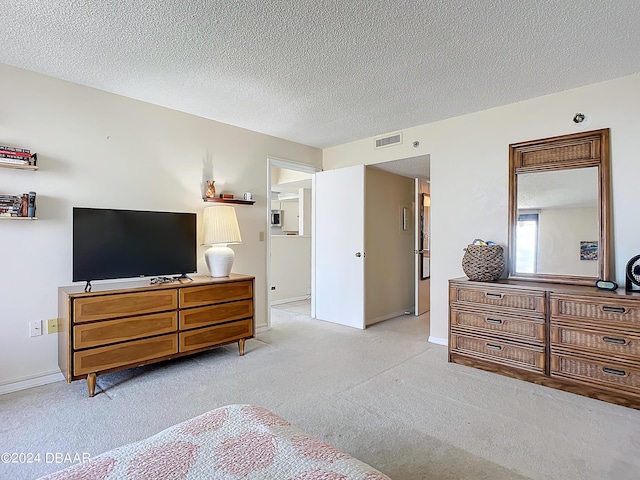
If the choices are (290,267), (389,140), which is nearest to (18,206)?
(389,140)

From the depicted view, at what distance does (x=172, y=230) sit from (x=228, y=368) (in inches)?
51.6

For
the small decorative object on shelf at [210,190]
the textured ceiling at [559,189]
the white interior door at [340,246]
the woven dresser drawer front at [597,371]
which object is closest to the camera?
the woven dresser drawer front at [597,371]

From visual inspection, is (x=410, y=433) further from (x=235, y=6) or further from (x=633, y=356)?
(x=235, y=6)

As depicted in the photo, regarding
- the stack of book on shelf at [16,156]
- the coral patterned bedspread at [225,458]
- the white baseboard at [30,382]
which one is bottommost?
the white baseboard at [30,382]

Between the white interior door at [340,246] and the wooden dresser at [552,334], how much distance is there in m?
1.43

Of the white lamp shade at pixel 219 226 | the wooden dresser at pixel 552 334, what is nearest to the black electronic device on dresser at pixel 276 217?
the white lamp shade at pixel 219 226

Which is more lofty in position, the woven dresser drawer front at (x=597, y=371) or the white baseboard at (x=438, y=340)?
the woven dresser drawer front at (x=597, y=371)

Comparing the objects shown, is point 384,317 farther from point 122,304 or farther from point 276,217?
point 276,217

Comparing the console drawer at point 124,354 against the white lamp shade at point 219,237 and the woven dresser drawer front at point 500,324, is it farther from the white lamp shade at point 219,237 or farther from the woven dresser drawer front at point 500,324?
the woven dresser drawer front at point 500,324

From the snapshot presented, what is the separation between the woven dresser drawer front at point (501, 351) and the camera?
107 inches

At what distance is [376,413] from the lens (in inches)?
89.3

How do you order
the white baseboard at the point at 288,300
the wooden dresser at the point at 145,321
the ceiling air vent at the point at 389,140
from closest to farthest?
the wooden dresser at the point at 145,321
the ceiling air vent at the point at 389,140
the white baseboard at the point at 288,300

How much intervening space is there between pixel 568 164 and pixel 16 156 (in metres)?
4.28

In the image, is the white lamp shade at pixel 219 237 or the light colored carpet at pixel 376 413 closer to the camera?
the light colored carpet at pixel 376 413
